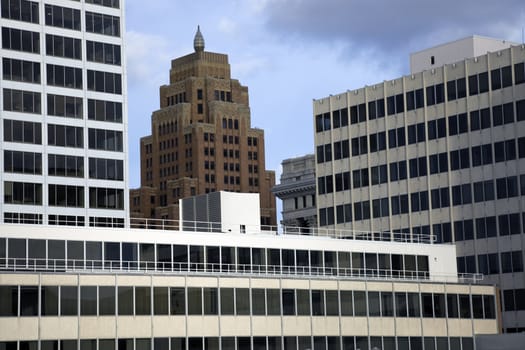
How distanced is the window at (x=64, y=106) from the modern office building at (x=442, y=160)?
133 feet

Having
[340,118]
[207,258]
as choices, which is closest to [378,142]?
[340,118]

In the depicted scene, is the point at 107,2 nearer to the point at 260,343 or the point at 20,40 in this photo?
the point at 20,40

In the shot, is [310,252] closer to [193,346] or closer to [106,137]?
[193,346]

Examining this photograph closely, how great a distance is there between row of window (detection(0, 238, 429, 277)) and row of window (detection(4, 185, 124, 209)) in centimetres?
1925

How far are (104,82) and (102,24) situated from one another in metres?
5.85

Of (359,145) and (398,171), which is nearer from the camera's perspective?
(398,171)

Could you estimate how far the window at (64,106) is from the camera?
106 m

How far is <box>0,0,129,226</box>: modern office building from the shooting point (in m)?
103

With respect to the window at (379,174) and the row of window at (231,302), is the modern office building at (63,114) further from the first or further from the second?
the window at (379,174)

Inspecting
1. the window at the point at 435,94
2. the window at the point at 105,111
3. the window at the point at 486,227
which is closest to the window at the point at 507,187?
the window at the point at 486,227

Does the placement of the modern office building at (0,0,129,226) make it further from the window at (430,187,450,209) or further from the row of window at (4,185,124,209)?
the window at (430,187,450,209)

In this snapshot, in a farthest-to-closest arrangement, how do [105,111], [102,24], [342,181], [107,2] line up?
[342,181] → [107,2] → [102,24] → [105,111]

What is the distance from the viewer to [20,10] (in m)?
105

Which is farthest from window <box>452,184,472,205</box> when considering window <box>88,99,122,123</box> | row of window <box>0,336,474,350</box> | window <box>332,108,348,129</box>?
window <box>88,99,122,123</box>
